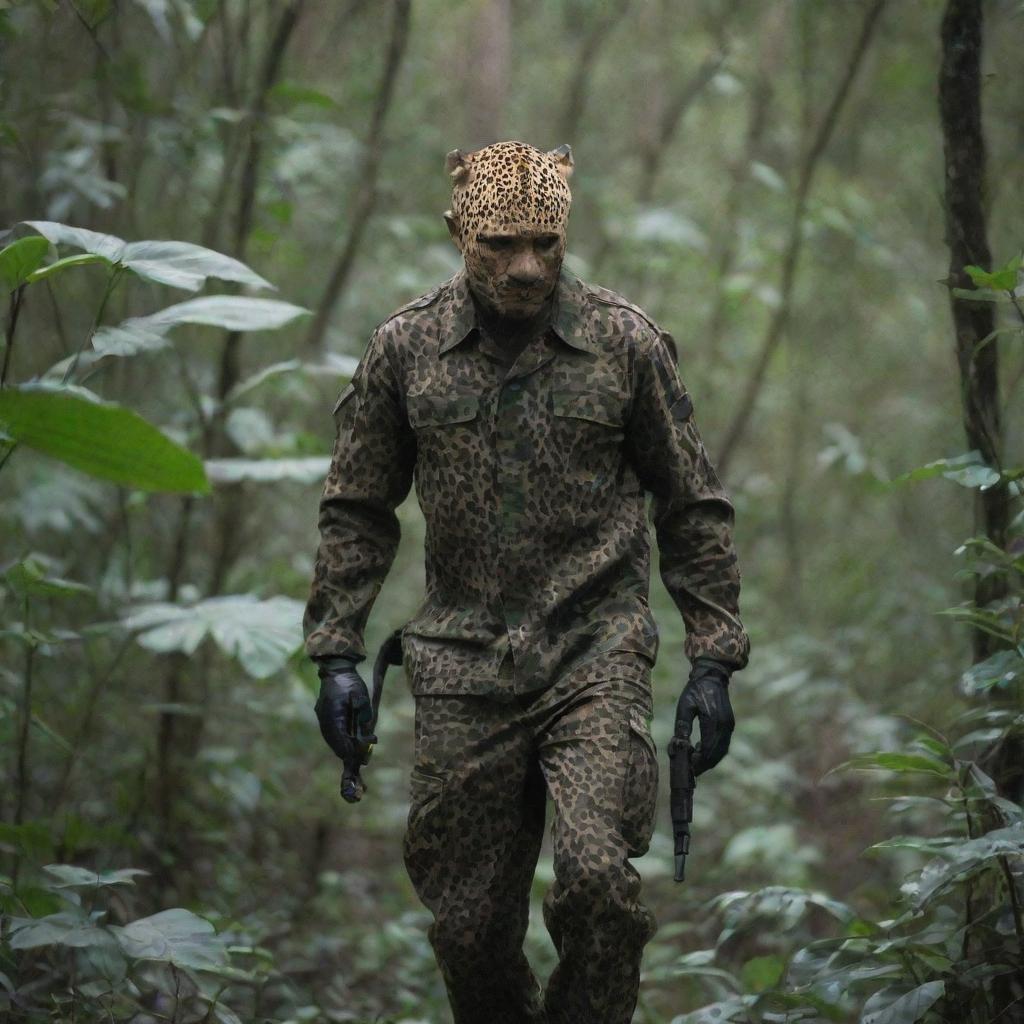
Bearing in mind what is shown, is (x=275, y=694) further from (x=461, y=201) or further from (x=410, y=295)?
(x=461, y=201)

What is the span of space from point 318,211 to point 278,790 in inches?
146

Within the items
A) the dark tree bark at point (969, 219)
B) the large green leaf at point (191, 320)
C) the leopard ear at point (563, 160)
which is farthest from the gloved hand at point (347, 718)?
the dark tree bark at point (969, 219)

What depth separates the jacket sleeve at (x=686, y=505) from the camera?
12.3 ft

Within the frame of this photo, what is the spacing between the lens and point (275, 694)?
27.2 feet

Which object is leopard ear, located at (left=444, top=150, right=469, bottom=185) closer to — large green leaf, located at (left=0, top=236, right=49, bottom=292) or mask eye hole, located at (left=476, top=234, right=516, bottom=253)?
mask eye hole, located at (left=476, top=234, right=516, bottom=253)

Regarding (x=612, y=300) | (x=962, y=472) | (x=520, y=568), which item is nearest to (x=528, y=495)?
(x=520, y=568)

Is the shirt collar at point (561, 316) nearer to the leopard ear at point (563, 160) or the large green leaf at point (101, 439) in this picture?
the leopard ear at point (563, 160)

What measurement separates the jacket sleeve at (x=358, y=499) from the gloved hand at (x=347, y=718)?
68mm

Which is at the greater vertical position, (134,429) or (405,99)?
(405,99)

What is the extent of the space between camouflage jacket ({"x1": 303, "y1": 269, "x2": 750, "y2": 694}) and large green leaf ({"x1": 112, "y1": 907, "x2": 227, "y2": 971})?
77cm

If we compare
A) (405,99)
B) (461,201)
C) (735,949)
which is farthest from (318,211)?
(461,201)

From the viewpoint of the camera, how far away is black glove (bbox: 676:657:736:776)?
3.62m

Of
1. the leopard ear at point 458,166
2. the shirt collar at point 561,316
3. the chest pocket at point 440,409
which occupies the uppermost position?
the leopard ear at point 458,166

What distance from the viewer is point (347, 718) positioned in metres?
3.73
